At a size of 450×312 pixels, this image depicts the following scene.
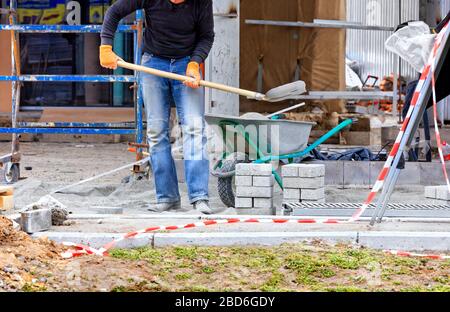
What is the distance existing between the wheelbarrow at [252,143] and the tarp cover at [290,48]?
5836mm

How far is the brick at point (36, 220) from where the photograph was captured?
600cm

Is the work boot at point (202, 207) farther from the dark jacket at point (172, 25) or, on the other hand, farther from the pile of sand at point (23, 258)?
the pile of sand at point (23, 258)

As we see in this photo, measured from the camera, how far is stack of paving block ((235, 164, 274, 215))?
7.18 m

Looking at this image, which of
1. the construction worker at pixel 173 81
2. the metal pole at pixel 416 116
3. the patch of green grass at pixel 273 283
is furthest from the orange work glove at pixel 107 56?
the patch of green grass at pixel 273 283

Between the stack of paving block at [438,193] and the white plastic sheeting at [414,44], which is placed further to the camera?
the stack of paving block at [438,193]

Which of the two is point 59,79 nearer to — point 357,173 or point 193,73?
point 193,73

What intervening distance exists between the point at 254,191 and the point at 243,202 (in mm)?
120

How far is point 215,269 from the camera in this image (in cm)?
528

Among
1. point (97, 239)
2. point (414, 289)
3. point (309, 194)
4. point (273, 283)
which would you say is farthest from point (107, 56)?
point (414, 289)

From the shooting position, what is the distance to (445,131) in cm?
1341

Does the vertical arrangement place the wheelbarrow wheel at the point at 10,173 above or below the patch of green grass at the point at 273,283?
above
